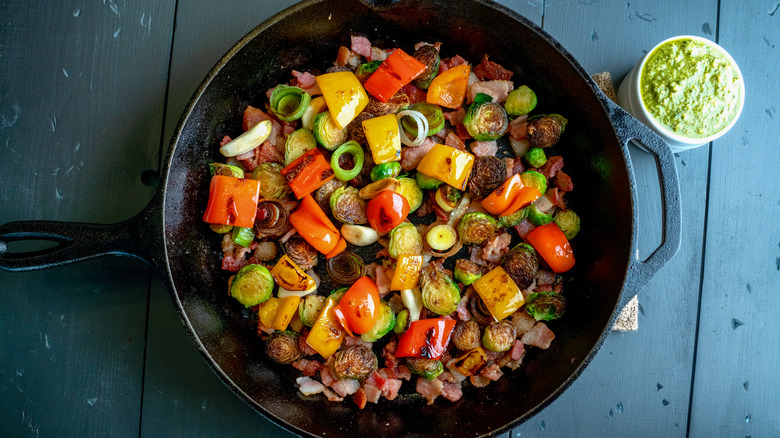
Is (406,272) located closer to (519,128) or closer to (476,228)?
(476,228)

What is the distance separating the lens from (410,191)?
2.80 meters

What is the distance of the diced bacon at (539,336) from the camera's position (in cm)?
284

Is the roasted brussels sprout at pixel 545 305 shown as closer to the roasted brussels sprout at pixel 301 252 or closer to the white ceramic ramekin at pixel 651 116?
the white ceramic ramekin at pixel 651 116

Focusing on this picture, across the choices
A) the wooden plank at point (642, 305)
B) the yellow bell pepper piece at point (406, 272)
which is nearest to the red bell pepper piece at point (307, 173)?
the yellow bell pepper piece at point (406, 272)

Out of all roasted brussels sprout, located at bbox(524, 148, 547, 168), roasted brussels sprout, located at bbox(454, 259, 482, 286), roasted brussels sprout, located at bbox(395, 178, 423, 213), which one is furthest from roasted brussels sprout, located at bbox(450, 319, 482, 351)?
roasted brussels sprout, located at bbox(524, 148, 547, 168)

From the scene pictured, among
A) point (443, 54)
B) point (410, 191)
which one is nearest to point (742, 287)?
point (410, 191)

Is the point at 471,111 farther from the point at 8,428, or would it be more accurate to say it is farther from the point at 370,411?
the point at 8,428

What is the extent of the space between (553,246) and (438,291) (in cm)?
65

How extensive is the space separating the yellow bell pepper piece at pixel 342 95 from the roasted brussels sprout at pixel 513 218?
0.94 m

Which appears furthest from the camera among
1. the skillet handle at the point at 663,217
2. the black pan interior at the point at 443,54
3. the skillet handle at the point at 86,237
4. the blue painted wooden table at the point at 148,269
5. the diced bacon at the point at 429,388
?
the blue painted wooden table at the point at 148,269

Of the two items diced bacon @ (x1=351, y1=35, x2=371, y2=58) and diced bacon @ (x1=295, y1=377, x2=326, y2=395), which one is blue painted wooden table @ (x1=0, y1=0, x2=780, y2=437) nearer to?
diced bacon @ (x1=295, y1=377, x2=326, y2=395)

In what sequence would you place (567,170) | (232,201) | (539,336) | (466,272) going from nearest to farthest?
(232,201), (466,272), (539,336), (567,170)

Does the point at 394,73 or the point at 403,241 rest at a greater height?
the point at 394,73

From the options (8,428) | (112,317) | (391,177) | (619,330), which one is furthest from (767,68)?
(8,428)
